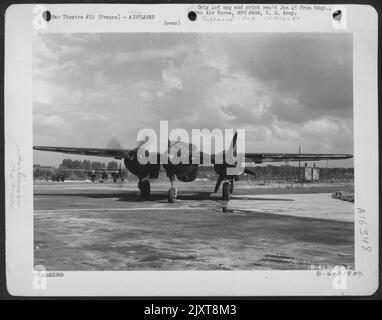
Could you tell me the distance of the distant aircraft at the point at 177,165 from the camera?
6.18m

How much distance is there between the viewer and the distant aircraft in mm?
6180

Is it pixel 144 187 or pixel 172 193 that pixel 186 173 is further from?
pixel 144 187

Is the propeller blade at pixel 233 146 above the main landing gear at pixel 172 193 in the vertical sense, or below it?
above

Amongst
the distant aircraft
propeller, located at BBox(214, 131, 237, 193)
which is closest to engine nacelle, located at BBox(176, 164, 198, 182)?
the distant aircraft

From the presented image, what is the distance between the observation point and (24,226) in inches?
197

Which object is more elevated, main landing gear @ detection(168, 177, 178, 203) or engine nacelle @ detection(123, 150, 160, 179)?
engine nacelle @ detection(123, 150, 160, 179)

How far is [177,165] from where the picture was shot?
27.1 feet

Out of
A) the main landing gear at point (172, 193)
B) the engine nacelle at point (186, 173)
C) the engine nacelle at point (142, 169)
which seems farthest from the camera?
the main landing gear at point (172, 193)

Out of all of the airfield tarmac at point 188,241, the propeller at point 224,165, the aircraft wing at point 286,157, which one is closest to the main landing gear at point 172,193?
the propeller at point 224,165

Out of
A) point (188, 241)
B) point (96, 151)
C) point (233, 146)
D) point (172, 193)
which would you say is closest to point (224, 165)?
point (233, 146)

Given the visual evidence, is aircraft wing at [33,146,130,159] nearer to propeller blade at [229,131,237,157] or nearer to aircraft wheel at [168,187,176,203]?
aircraft wheel at [168,187,176,203]

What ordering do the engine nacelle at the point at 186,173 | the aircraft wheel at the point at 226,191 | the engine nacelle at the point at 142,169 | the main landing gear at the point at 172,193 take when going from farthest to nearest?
the main landing gear at the point at 172,193 → the engine nacelle at the point at 186,173 → the aircraft wheel at the point at 226,191 → the engine nacelle at the point at 142,169

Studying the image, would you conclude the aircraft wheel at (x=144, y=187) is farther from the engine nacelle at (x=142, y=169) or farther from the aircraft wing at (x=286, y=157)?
the aircraft wing at (x=286, y=157)
